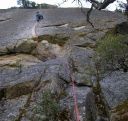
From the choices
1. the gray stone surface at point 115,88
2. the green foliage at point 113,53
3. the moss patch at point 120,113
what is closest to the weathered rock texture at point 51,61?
the gray stone surface at point 115,88

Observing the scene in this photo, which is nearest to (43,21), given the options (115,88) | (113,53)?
(113,53)

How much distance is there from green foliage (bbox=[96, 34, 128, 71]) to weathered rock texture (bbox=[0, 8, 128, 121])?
875mm

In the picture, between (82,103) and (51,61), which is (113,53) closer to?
(51,61)

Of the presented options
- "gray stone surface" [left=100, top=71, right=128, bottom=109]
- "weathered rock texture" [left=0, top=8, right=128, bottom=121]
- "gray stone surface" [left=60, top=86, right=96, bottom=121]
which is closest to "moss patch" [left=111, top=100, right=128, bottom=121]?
"weathered rock texture" [left=0, top=8, right=128, bottom=121]

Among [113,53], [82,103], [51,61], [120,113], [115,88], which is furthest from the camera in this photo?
[51,61]

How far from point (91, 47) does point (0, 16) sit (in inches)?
556

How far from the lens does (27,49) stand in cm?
2478

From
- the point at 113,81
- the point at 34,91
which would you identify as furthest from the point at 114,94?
the point at 34,91

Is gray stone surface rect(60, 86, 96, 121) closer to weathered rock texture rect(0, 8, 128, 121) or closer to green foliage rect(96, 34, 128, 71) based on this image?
weathered rock texture rect(0, 8, 128, 121)

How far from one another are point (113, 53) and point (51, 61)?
382 cm

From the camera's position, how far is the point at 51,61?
1978 cm

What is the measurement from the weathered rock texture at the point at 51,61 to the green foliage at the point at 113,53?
87cm

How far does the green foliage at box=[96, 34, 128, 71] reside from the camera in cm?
1703

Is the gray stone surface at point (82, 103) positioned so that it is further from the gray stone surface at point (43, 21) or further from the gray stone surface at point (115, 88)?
the gray stone surface at point (43, 21)
